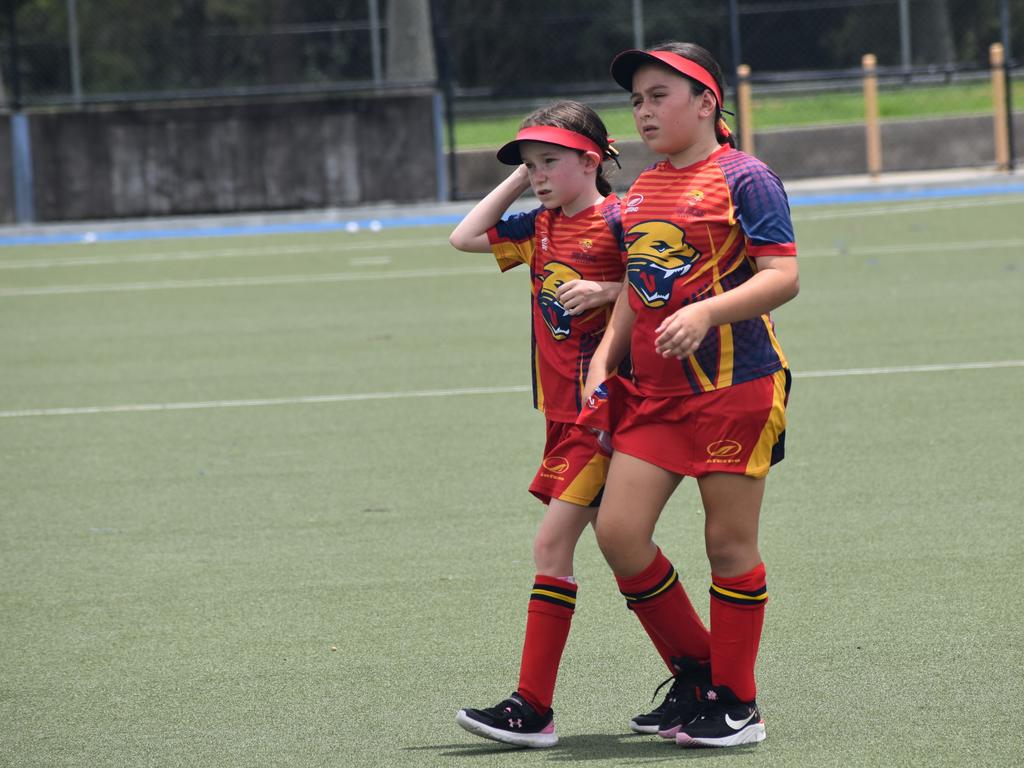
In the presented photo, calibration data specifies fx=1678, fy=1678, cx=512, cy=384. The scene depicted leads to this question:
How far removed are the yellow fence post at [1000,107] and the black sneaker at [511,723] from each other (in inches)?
775

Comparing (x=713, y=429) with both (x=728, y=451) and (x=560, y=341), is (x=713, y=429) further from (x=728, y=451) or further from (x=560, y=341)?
(x=560, y=341)

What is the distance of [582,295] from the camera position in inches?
173

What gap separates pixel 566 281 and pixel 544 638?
0.95 metres

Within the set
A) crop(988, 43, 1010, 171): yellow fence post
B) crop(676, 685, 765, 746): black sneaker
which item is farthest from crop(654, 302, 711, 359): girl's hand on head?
crop(988, 43, 1010, 171): yellow fence post

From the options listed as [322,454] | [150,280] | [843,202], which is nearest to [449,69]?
[843,202]

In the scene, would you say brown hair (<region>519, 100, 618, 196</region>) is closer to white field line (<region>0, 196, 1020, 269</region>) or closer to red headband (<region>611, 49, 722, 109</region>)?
red headband (<region>611, 49, 722, 109</region>)

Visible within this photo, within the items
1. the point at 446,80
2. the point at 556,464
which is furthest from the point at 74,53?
the point at 556,464

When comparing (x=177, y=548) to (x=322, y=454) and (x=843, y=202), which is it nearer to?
(x=322, y=454)

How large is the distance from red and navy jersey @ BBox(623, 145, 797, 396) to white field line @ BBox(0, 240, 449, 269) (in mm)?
14052

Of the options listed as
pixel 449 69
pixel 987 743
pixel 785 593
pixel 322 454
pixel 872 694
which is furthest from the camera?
pixel 449 69

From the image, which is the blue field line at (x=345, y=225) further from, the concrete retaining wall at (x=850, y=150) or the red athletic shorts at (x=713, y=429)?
the red athletic shorts at (x=713, y=429)

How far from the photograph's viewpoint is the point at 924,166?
1001 inches

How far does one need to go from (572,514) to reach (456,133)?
1942 cm

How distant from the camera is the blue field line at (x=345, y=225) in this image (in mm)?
21219
